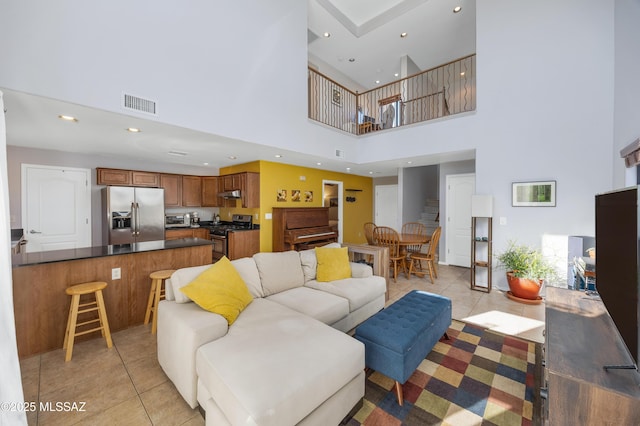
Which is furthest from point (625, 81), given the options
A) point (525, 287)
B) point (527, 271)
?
point (525, 287)

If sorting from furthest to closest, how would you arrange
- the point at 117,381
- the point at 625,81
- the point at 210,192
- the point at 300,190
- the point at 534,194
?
the point at 210,192 < the point at 300,190 < the point at 534,194 < the point at 625,81 < the point at 117,381

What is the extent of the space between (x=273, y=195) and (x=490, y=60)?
4.80 metres

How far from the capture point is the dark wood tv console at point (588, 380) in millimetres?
1012

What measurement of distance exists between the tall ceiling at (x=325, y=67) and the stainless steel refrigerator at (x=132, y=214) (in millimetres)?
785

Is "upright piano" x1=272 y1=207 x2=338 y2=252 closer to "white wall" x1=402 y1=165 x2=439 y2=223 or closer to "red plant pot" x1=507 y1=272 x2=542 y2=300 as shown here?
"white wall" x1=402 y1=165 x2=439 y2=223

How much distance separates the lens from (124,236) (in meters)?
4.95

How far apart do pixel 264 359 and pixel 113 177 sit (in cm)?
555

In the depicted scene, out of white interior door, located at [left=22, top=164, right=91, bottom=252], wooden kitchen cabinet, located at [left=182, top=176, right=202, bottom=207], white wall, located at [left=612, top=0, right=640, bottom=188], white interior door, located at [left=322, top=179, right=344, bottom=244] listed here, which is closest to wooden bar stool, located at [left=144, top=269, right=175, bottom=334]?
white interior door, located at [left=22, top=164, right=91, bottom=252]

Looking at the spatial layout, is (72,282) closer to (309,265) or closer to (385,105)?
(309,265)

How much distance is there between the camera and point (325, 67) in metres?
7.34

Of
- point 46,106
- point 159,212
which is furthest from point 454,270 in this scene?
point 46,106

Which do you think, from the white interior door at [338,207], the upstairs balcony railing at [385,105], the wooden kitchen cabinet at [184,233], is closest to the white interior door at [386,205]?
the white interior door at [338,207]

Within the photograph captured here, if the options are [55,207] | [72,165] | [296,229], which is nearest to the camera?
[55,207]

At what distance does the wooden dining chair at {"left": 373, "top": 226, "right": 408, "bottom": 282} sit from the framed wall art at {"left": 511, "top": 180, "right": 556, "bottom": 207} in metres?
2.02
